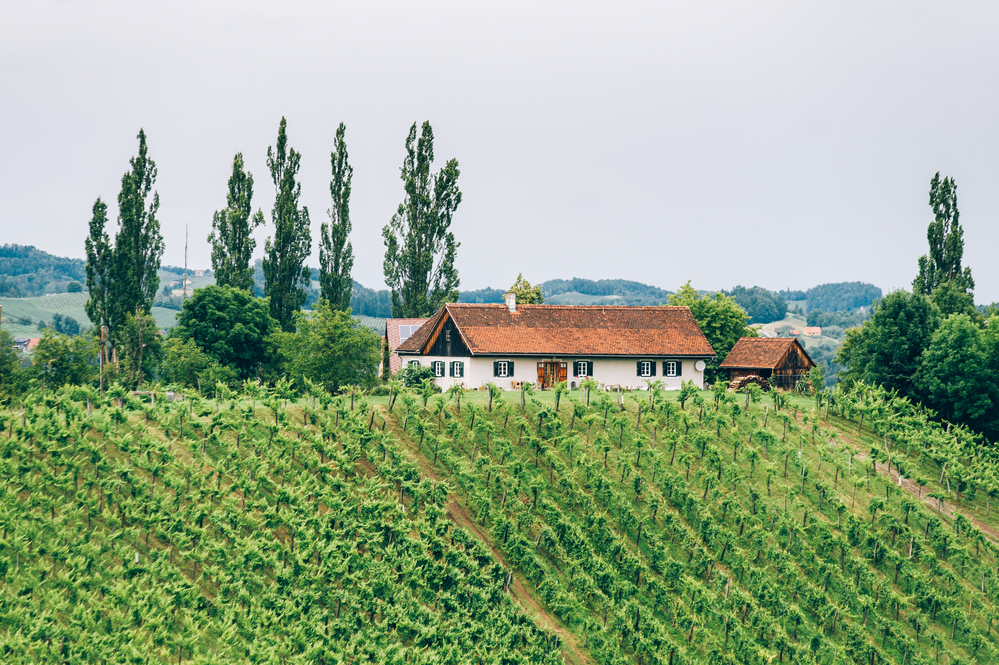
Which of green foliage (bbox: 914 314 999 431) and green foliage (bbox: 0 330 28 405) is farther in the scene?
green foliage (bbox: 0 330 28 405)

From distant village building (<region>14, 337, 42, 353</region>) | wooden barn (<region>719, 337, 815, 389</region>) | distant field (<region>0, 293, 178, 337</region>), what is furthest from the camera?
distant field (<region>0, 293, 178, 337</region>)

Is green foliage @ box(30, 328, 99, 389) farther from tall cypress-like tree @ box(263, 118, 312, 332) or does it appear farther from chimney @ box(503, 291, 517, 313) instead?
chimney @ box(503, 291, 517, 313)

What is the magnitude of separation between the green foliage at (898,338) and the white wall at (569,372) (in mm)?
9526

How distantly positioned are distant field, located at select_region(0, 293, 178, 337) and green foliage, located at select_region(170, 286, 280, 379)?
88347mm

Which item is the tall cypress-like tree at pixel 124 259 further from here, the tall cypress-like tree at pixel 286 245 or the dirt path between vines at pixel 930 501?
the dirt path between vines at pixel 930 501

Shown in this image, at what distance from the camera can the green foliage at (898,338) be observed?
45.5 m

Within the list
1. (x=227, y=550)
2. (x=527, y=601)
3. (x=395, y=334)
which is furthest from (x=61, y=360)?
(x=527, y=601)

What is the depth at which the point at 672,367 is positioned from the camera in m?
48.8

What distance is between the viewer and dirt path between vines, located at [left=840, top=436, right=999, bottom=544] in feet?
106

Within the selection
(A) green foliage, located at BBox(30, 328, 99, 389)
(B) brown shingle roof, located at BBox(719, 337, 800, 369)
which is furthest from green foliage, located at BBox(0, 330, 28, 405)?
(B) brown shingle roof, located at BBox(719, 337, 800, 369)

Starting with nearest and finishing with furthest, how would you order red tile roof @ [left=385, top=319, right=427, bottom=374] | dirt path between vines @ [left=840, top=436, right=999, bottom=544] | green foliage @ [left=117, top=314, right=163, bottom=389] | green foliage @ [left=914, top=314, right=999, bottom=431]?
dirt path between vines @ [left=840, top=436, right=999, bottom=544] < green foliage @ [left=914, top=314, right=999, bottom=431] < green foliage @ [left=117, top=314, right=163, bottom=389] < red tile roof @ [left=385, top=319, right=427, bottom=374]

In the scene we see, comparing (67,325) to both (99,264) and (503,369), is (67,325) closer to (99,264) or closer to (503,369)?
(99,264)

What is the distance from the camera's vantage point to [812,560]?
28.1 meters

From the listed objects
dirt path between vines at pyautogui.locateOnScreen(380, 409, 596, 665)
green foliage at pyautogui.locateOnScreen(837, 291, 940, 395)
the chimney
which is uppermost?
the chimney
